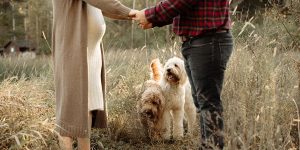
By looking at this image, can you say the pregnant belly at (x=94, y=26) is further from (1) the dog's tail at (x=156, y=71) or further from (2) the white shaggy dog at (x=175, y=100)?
(1) the dog's tail at (x=156, y=71)

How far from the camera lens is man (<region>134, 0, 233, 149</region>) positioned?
393 cm

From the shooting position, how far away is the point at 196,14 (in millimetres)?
3980

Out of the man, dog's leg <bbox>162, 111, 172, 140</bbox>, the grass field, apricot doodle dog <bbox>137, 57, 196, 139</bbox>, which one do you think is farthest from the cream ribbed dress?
dog's leg <bbox>162, 111, 172, 140</bbox>

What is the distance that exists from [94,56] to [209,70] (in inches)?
50.2

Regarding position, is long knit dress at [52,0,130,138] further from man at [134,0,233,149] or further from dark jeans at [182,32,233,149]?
dark jeans at [182,32,233,149]

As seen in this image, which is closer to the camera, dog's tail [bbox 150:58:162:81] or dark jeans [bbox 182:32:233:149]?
dark jeans [bbox 182:32:233:149]

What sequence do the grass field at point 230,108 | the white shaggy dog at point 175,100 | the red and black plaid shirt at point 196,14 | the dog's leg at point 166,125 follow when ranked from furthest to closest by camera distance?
the dog's leg at point 166,125
the white shaggy dog at point 175,100
the red and black plaid shirt at point 196,14
the grass field at point 230,108

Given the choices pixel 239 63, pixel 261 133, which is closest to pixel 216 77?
pixel 261 133

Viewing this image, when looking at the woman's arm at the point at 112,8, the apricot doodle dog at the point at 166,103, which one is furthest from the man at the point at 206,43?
the apricot doodle dog at the point at 166,103

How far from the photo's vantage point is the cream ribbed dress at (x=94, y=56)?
464 cm

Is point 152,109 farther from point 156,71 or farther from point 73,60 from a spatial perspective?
point 73,60

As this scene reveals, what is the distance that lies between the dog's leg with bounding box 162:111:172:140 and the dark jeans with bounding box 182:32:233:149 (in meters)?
2.54

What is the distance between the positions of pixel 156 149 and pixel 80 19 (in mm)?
2151

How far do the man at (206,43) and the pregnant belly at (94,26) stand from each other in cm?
75
